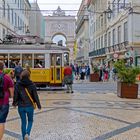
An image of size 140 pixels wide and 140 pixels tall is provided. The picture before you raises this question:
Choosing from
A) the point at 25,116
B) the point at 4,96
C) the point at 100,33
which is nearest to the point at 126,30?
the point at 100,33

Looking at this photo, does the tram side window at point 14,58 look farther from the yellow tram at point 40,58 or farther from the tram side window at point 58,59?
the tram side window at point 58,59

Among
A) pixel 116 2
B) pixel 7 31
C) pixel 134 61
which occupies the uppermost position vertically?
pixel 116 2

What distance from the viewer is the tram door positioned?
79.2ft

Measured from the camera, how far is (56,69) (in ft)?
80.1

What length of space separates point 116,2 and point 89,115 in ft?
117

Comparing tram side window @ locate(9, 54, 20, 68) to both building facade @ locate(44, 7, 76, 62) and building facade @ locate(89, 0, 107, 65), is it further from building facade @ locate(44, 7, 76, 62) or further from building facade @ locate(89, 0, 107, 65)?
building facade @ locate(44, 7, 76, 62)

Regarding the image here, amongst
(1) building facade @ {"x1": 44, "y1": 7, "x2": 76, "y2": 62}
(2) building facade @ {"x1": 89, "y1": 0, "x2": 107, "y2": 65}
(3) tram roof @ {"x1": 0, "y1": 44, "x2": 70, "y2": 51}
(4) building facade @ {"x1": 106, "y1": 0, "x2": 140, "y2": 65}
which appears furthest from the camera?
(1) building facade @ {"x1": 44, "y1": 7, "x2": 76, "y2": 62}

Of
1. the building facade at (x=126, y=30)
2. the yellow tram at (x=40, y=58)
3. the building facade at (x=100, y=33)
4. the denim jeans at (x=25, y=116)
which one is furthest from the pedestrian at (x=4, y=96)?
the building facade at (x=100, y=33)

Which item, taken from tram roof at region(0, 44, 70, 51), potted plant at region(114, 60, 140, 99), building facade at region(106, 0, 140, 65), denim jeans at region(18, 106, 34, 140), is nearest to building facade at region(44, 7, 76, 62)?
building facade at region(106, 0, 140, 65)

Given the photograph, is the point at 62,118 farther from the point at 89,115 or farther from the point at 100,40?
the point at 100,40

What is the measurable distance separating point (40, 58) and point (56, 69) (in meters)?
1.27

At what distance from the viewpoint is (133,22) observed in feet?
125

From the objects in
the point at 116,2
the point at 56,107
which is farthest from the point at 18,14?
the point at 56,107

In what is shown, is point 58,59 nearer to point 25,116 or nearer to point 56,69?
point 56,69
